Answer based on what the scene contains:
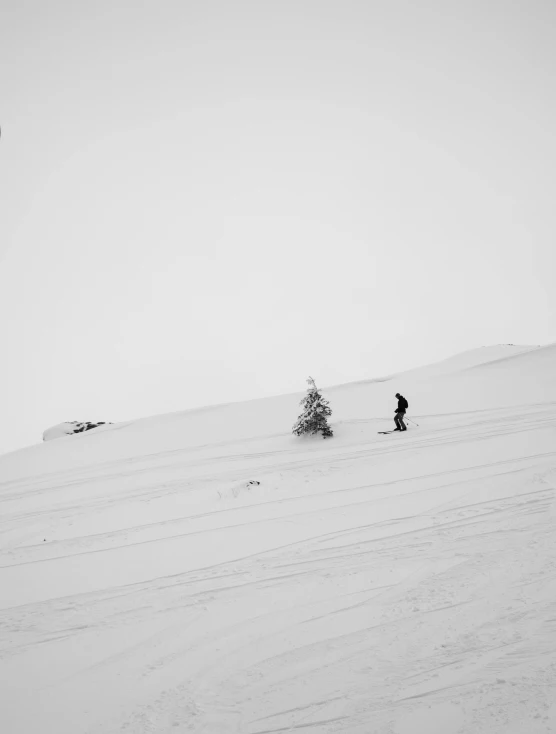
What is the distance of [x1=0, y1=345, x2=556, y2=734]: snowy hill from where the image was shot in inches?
132

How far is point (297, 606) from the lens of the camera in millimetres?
4559

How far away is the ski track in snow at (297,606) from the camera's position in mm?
3334

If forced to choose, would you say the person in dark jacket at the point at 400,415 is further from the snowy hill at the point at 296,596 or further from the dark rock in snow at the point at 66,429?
the dark rock in snow at the point at 66,429

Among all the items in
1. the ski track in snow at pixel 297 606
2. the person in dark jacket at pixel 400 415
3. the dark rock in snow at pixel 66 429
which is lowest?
the ski track in snow at pixel 297 606

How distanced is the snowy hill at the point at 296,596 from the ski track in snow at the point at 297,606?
0.9 inches

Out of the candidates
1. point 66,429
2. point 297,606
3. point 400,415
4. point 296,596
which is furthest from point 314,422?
point 66,429

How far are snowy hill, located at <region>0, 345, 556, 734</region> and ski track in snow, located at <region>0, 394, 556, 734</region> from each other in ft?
0.07

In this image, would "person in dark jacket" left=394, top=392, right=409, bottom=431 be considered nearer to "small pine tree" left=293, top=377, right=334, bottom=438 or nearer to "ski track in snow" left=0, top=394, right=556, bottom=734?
"small pine tree" left=293, top=377, right=334, bottom=438

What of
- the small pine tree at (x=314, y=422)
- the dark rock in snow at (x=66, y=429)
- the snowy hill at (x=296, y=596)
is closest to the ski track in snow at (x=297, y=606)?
the snowy hill at (x=296, y=596)

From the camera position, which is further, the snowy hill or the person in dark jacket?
the person in dark jacket

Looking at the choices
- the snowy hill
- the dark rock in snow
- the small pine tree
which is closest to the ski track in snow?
the snowy hill

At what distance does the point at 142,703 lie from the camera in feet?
11.5

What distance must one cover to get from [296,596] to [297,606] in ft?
0.58

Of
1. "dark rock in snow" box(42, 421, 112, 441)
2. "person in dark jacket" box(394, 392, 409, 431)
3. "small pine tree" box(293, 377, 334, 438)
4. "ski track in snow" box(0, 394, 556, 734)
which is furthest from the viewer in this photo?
"dark rock in snow" box(42, 421, 112, 441)
